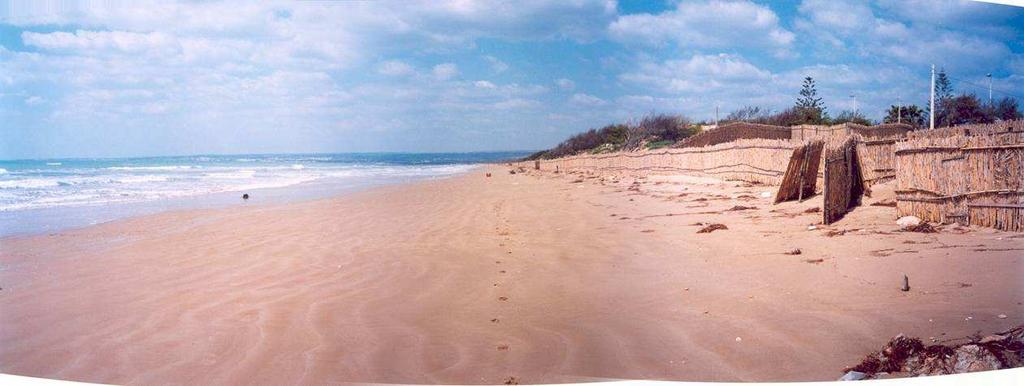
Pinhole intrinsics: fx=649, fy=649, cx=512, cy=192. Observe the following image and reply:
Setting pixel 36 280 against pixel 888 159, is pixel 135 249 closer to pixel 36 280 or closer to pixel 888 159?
pixel 36 280

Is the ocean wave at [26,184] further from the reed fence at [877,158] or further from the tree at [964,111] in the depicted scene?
the tree at [964,111]

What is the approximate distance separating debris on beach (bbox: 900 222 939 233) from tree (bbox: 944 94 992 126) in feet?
35.0

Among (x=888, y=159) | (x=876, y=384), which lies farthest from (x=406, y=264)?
(x=888, y=159)

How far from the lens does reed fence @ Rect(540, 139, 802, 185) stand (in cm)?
1049

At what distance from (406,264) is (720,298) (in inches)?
104

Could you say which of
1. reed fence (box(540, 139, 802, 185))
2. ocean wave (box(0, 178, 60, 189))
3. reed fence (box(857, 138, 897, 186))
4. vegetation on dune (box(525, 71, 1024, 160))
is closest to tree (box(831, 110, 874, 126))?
vegetation on dune (box(525, 71, 1024, 160))

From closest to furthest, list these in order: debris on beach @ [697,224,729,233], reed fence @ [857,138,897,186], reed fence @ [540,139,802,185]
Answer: debris on beach @ [697,224,729,233], reed fence @ [857,138,897,186], reed fence @ [540,139,802,185]

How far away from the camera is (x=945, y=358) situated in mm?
2875

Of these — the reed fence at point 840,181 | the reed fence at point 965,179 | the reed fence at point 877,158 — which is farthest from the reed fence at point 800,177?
the reed fence at point 965,179

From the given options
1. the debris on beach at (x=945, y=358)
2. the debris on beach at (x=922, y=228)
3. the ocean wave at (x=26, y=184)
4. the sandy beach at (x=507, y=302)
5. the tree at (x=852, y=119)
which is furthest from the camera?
the tree at (x=852, y=119)

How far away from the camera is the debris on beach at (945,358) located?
283 centimetres

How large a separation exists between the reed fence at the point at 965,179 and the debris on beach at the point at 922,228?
132mm

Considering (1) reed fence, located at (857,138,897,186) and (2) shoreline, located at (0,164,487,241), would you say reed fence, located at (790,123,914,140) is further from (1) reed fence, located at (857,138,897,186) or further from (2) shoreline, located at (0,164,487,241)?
(2) shoreline, located at (0,164,487,241)

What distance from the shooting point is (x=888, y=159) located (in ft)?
27.0
